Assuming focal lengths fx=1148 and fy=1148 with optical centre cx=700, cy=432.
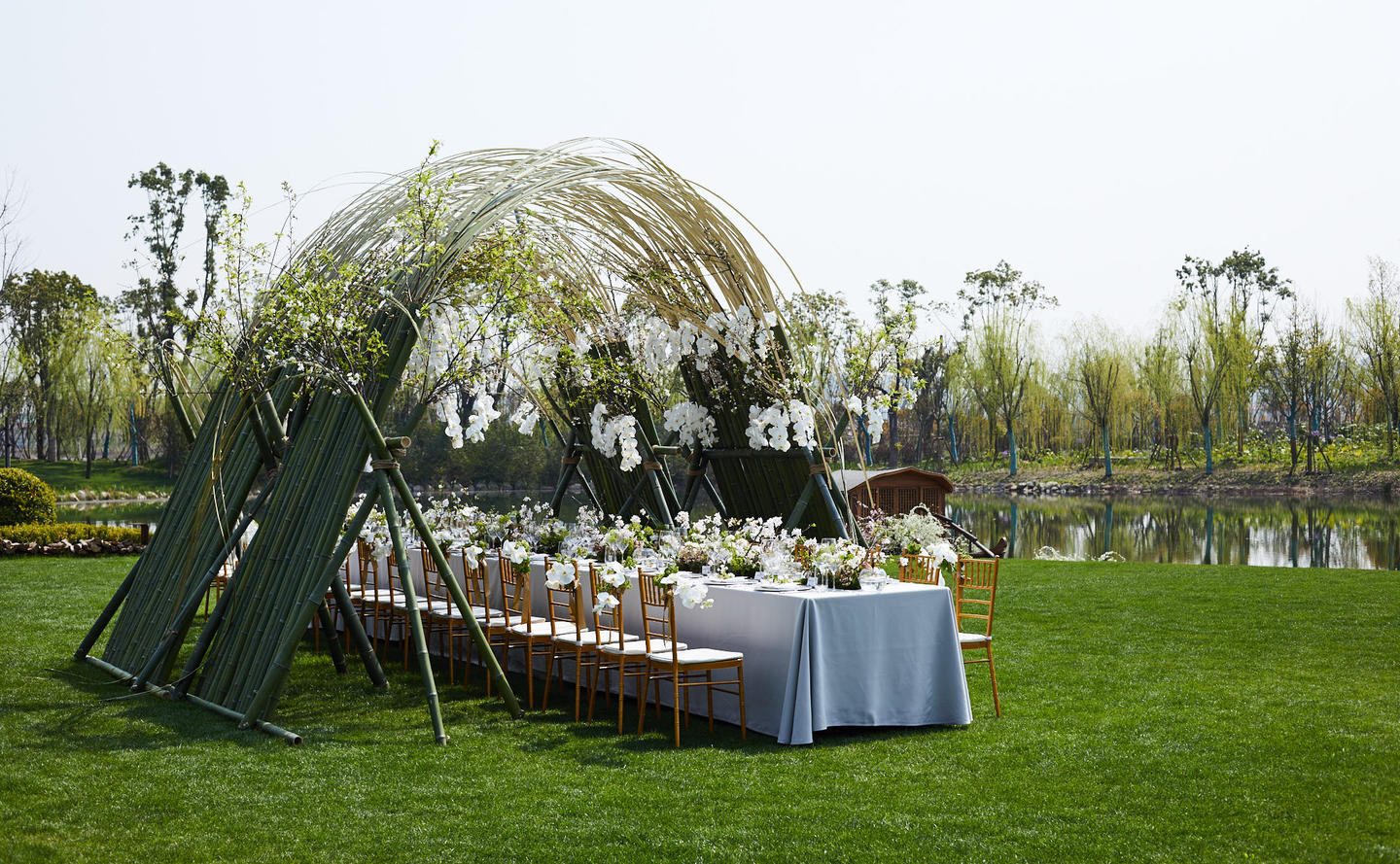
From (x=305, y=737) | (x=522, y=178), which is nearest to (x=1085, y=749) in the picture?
(x=305, y=737)

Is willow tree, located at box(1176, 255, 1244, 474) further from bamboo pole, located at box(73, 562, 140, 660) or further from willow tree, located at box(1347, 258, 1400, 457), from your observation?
bamboo pole, located at box(73, 562, 140, 660)

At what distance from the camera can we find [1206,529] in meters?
25.5

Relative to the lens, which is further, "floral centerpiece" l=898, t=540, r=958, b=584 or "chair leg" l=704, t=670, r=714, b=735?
"floral centerpiece" l=898, t=540, r=958, b=584

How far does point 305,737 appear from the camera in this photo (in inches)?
241

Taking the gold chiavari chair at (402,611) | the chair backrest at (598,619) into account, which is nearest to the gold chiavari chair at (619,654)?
the chair backrest at (598,619)

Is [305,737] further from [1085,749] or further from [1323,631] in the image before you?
[1323,631]

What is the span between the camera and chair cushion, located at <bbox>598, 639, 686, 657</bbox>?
625 centimetres

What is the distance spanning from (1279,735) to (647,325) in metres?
5.39

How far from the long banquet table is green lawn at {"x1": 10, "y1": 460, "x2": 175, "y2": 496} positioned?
119 ft

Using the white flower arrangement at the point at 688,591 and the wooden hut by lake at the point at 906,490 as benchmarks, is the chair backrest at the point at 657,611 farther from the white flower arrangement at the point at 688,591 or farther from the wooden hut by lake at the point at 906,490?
the wooden hut by lake at the point at 906,490

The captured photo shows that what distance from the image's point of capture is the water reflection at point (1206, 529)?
19.9 meters

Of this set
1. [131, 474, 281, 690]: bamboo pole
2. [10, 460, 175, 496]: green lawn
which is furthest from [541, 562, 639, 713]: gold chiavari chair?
[10, 460, 175, 496]: green lawn

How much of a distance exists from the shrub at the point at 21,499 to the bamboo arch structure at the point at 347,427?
30.8 ft

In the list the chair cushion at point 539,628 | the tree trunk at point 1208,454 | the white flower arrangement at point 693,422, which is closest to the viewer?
the chair cushion at point 539,628
